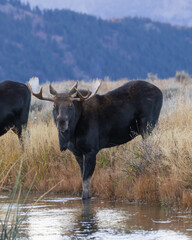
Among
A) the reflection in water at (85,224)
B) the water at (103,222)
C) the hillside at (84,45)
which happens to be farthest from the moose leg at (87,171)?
the hillside at (84,45)

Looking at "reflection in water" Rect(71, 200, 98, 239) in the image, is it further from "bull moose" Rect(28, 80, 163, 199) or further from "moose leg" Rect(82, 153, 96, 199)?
"bull moose" Rect(28, 80, 163, 199)

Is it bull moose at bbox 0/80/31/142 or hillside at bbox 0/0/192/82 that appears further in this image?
hillside at bbox 0/0/192/82

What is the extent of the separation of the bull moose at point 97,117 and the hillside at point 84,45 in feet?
321

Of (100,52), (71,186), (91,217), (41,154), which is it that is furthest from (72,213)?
(100,52)

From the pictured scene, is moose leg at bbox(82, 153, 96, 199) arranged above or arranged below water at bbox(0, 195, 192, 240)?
above

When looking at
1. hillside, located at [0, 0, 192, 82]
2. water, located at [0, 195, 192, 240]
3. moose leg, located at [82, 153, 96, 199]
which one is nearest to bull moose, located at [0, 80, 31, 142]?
moose leg, located at [82, 153, 96, 199]

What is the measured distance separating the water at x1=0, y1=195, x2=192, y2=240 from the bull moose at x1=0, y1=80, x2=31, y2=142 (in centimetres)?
337

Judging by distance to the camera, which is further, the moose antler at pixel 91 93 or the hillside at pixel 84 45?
the hillside at pixel 84 45

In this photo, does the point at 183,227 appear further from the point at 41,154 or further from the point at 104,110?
the point at 41,154

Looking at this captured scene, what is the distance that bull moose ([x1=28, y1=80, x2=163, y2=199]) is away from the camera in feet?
33.9

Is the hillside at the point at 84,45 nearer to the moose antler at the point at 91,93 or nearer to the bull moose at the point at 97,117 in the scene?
the bull moose at the point at 97,117

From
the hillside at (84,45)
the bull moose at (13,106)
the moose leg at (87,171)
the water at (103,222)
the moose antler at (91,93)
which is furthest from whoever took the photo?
the hillside at (84,45)

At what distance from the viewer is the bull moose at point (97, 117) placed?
10336 mm

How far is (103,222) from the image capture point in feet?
28.3
